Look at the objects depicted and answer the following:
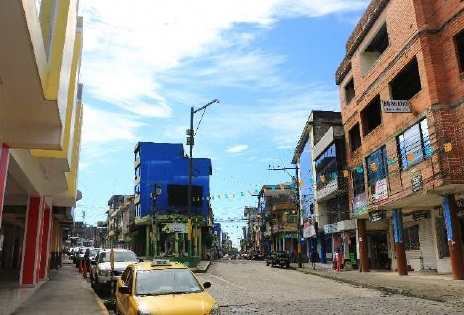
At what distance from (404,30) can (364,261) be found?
16.0 metres

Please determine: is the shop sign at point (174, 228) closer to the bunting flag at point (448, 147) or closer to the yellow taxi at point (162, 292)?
the bunting flag at point (448, 147)

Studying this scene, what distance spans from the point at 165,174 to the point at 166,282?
5309cm

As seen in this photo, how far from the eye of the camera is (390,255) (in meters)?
31.4

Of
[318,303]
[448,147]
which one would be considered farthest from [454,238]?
[318,303]

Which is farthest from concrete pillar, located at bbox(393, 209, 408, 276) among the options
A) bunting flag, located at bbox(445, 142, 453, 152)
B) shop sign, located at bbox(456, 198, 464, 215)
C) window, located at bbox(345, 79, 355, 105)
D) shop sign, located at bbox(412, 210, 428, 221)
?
window, located at bbox(345, 79, 355, 105)

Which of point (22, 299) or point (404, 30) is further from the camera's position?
point (404, 30)

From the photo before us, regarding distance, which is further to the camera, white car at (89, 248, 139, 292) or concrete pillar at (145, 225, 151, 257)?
concrete pillar at (145, 225, 151, 257)

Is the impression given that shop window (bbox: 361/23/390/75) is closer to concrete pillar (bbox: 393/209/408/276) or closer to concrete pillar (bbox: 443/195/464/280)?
concrete pillar (bbox: 393/209/408/276)

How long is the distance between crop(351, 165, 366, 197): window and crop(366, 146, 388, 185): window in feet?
4.05

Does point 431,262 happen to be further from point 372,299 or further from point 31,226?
point 31,226

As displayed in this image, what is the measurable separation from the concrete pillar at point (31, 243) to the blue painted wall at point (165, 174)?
38996 millimetres

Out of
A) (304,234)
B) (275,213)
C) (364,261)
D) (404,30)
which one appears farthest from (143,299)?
(275,213)

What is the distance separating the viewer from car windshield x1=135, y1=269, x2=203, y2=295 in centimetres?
848

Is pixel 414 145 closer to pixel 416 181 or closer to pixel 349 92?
pixel 416 181
